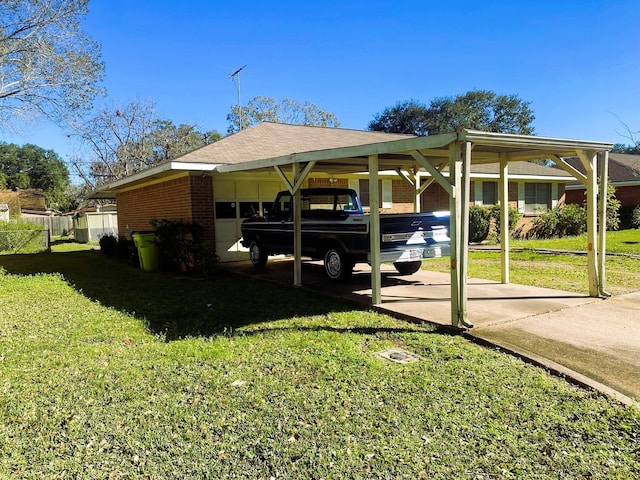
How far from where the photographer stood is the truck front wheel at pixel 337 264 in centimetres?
878

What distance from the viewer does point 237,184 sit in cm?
1280

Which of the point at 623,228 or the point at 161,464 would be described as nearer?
the point at 161,464

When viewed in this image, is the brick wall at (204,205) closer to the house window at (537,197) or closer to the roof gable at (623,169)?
the house window at (537,197)

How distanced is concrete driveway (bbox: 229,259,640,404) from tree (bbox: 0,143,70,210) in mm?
72597

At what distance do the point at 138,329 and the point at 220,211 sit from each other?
659 cm

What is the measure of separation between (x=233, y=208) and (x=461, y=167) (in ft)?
27.6

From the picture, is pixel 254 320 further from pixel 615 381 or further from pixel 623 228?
pixel 623 228

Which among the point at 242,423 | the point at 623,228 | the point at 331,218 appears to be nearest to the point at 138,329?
the point at 242,423

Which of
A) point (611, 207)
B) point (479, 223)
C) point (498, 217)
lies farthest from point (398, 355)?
point (611, 207)

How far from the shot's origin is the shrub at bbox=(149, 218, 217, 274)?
11.0 metres

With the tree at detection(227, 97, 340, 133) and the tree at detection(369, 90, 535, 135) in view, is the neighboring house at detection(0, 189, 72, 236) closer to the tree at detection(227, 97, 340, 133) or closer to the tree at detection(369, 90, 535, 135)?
the tree at detection(227, 97, 340, 133)

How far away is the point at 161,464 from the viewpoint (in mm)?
2980


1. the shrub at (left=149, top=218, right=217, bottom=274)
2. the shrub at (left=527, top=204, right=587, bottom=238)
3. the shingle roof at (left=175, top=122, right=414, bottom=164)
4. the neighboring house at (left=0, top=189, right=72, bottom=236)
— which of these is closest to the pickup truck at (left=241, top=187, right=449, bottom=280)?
the shrub at (left=149, top=218, right=217, bottom=274)

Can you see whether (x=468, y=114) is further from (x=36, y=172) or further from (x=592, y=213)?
(x=36, y=172)
